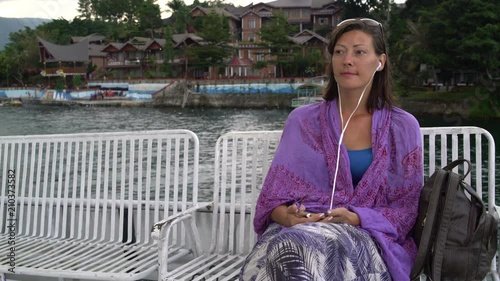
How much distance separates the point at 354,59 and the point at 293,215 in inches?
21.3

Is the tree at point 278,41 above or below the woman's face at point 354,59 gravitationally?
above

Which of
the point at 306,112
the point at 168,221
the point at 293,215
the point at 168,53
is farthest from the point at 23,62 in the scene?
the point at 293,215

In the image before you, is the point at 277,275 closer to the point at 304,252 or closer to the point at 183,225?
the point at 304,252

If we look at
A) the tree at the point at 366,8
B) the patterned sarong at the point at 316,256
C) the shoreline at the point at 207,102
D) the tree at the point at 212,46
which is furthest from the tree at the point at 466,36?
the patterned sarong at the point at 316,256

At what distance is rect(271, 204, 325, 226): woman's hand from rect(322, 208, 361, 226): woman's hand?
0.09 feet

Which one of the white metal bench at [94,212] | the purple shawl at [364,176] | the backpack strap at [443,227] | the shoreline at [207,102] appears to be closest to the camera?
the backpack strap at [443,227]

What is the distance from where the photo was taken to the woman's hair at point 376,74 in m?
1.83

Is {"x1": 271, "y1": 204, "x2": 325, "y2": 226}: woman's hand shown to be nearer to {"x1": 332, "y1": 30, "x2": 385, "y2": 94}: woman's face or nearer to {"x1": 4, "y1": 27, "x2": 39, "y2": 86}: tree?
{"x1": 332, "y1": 30, "x2": 385, "y2": 94}: woman's face

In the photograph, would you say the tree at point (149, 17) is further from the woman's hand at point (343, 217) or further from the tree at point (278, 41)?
the woman's hand at point (343, 217)

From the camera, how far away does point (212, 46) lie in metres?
44.9

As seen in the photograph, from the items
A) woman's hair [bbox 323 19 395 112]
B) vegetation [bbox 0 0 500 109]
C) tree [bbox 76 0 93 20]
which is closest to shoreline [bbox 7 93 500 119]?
vegetation [bbox 0 0 500 109]

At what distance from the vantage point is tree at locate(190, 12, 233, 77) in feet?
146

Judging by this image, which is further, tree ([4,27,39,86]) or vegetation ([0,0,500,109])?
tree ([4,27,39,86])

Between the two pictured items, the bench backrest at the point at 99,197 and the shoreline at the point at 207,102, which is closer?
the bench backrest at the point at 99,197
